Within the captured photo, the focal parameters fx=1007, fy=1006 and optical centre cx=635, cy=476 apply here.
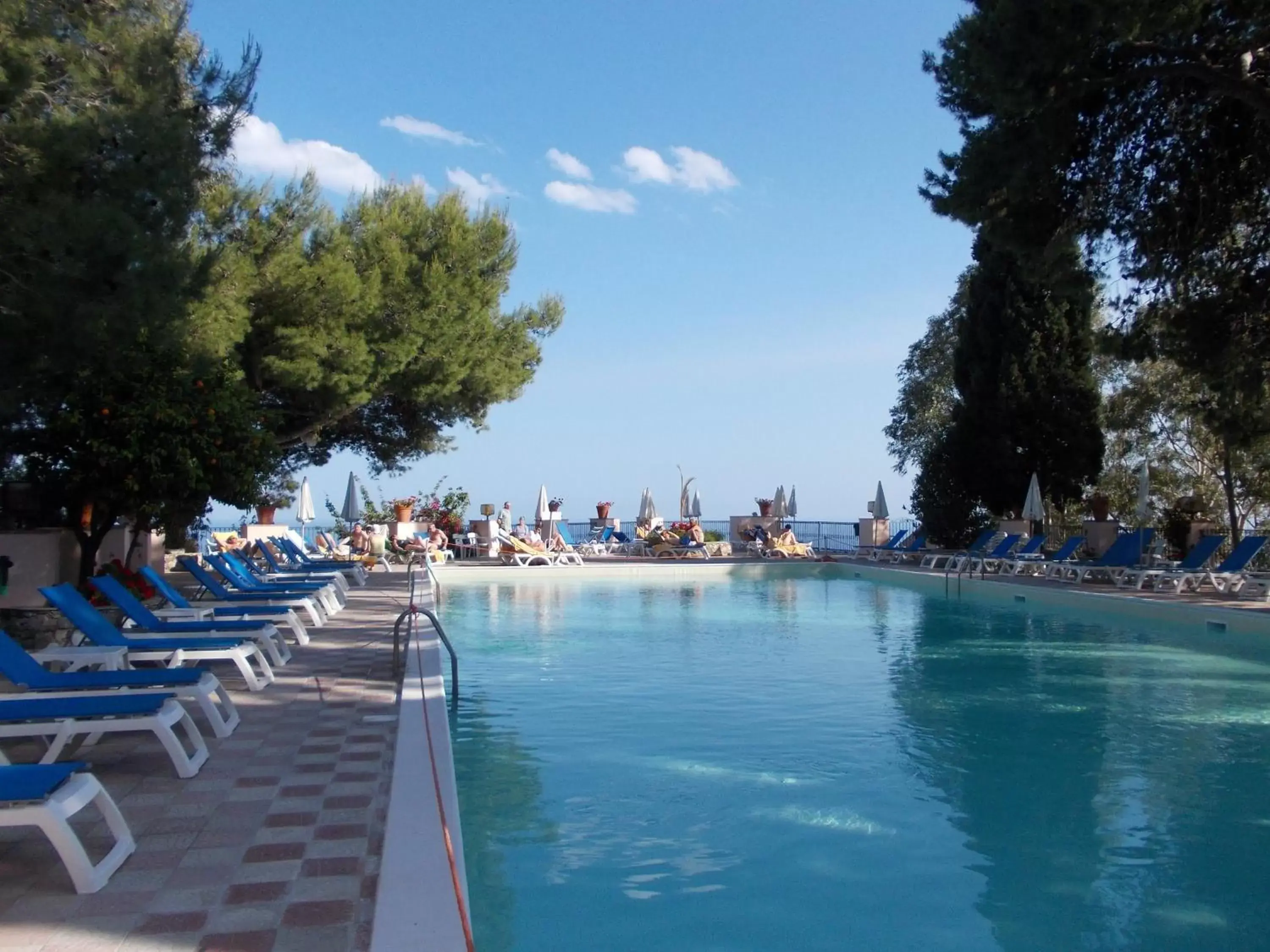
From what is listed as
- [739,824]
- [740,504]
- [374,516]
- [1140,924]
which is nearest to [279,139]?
[374,516]

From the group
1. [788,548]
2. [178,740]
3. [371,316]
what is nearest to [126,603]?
[178,740]

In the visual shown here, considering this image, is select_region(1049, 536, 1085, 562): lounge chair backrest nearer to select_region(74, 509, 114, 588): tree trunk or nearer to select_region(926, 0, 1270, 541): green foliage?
select_region(926, 0, 1270, 541): green foliage

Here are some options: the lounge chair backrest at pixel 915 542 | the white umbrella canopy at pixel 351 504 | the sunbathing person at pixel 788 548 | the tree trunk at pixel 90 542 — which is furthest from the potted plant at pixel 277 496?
the lounge chair backrest at pixel 915 542

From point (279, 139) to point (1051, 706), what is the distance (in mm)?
11507

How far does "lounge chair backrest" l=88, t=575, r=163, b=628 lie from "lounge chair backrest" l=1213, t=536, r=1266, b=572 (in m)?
13.1

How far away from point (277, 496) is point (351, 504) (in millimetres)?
1483

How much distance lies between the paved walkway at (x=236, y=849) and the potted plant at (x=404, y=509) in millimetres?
16054

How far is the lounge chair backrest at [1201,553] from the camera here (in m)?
13.5

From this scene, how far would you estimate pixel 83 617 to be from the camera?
18.9 ft

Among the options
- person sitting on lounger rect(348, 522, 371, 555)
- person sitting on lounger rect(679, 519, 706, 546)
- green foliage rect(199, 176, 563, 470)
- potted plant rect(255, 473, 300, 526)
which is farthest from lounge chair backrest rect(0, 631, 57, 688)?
person sitting on lounger rect(679, 519, 706, 546)

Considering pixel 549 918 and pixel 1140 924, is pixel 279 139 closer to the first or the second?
pixel 549 918

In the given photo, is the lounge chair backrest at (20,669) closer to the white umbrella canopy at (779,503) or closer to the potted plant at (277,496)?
the potted plant at (277,496)

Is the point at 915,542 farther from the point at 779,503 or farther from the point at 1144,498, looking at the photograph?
the point at 1144,498

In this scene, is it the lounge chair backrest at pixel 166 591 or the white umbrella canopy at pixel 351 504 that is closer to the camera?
the lounge chair backrest at pixel 166 591
